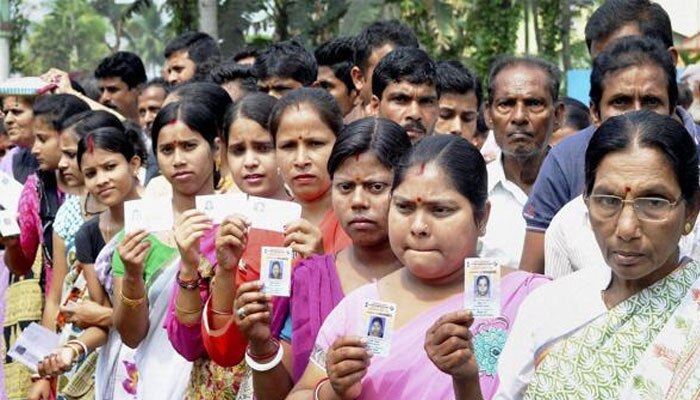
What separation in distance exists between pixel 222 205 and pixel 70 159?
2.57 m

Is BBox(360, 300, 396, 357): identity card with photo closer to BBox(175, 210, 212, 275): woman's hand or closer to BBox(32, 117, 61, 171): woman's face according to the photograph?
BBox(175, 210, 212, 275): woman's hand

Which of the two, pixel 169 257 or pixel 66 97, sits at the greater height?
pixel 66 97

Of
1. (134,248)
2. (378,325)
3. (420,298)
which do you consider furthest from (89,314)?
(378,325)

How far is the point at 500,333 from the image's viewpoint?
377 cm

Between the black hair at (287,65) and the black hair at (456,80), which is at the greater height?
the black hair at (287,65)

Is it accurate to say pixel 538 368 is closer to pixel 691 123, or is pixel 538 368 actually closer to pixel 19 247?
pixel 691 123

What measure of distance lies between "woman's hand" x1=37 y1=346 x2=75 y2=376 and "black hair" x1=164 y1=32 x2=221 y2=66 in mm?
3467

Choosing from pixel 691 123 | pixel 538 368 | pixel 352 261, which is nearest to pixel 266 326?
pixel 352 261

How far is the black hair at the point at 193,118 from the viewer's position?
5.52 meters

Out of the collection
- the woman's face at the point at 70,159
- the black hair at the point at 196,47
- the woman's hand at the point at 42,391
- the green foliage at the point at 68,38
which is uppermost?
the green foliage at the point at 68,38

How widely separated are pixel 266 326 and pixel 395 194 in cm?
61

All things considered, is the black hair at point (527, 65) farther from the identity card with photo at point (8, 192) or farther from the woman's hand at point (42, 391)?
the identity card with photo at point (8, 192)

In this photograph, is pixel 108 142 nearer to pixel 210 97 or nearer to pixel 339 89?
pixel 210 97

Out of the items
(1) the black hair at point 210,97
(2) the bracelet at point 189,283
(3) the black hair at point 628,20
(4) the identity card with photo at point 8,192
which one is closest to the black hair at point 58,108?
(4) the identity card with photo at point 8,192
